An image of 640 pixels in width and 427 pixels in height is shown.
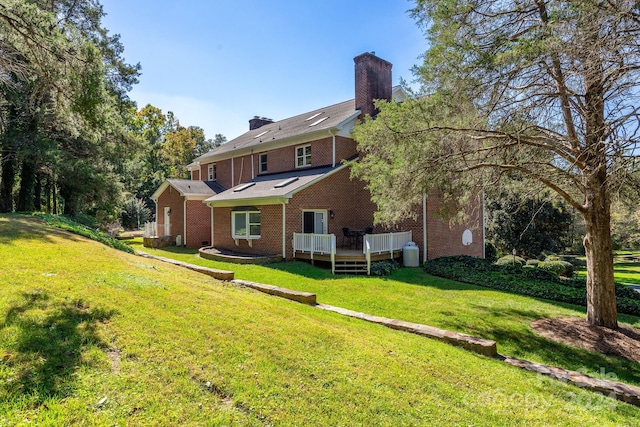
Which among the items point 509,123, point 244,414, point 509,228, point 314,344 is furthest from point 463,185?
point 509,228

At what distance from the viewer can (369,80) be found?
17.0 m

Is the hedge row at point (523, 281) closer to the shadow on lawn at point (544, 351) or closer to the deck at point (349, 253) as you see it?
the deck at point (349, 253)

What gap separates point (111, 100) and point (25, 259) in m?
4.46

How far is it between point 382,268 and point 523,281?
15.9ft

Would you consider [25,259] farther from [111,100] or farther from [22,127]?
[22,127]

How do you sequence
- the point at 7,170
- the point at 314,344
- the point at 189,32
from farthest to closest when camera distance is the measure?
the point at 7,170 < the point at 189,32 < the point at 314,344

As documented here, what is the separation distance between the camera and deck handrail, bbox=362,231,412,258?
528 inches

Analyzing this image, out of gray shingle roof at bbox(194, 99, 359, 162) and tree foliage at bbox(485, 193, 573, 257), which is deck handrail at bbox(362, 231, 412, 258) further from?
tree foliage at bbox(485, 193, 573, 257)

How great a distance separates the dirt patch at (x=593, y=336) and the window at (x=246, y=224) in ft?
37.7

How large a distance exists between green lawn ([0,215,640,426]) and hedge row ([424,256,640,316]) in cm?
467

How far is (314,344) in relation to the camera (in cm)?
463

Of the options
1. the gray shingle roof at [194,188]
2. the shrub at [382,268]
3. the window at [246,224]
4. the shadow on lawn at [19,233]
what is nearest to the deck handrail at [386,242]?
the shrub at [382,268]

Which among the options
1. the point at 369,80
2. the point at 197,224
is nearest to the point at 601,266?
the point at 369,80

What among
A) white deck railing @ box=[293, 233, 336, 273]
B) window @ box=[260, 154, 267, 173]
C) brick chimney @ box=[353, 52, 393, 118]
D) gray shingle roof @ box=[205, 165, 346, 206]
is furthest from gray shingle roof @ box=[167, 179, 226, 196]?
brick chimney @ box=[353, 52, 393, 118]
